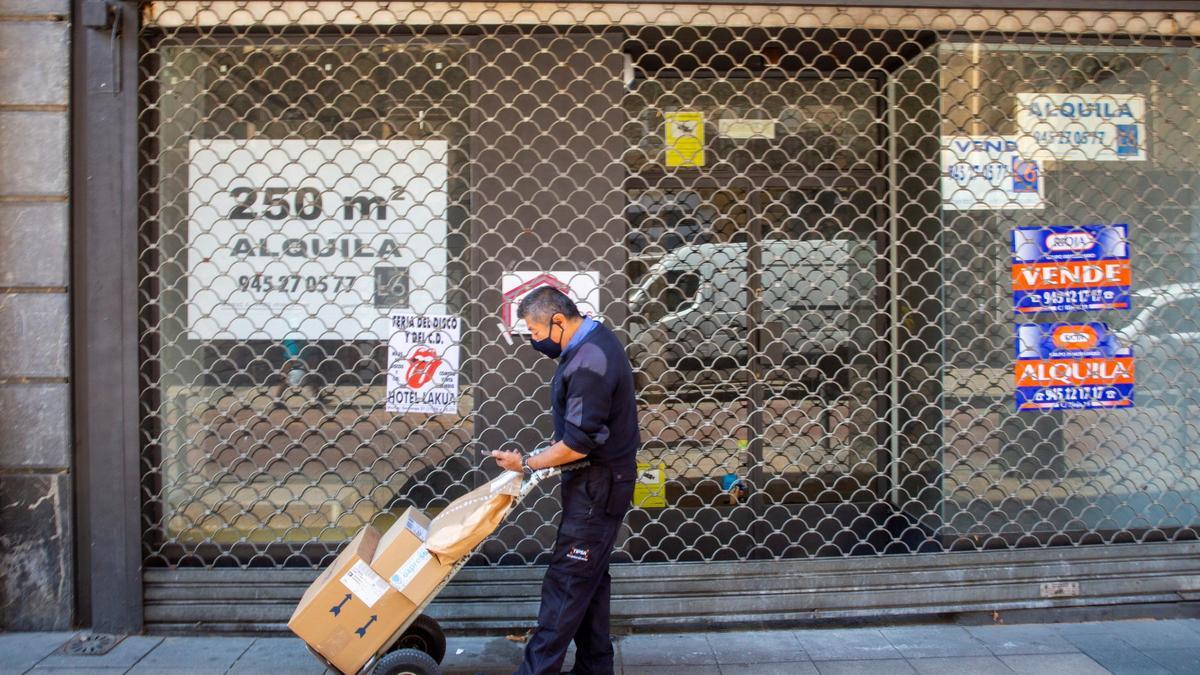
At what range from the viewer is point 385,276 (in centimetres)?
536

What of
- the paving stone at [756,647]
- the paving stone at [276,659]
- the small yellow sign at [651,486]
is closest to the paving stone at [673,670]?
the paving stone at [756,647]

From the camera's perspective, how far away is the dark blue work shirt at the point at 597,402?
150 inches

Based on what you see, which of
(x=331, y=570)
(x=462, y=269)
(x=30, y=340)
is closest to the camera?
(x=331, y=570)

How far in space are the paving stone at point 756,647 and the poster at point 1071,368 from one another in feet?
6.86

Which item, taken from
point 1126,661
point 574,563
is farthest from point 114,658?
point 1126,661

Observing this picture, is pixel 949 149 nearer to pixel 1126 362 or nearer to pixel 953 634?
pixel 1126 362

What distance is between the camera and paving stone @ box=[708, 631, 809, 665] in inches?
186

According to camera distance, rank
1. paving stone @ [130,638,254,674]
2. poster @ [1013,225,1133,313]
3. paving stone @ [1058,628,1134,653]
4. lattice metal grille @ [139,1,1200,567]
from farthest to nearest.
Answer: poster @ [1013,225,1133,313] < lattice metal grille @ [139,1,1200,567] < paving stone @ [1058,628,1134,653] < paving stone @ [130,638,254,674]

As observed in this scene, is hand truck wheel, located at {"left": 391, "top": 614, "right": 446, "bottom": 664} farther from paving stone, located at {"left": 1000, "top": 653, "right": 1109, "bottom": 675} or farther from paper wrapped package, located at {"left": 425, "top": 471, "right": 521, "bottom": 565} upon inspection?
paving stone, located at {"left": 1000, "top": 653, "right": 1109, "bottom": 675}

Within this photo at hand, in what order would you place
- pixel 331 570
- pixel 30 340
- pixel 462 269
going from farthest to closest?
pixel 462 269 → pixel 30 340 → pixel 331 570

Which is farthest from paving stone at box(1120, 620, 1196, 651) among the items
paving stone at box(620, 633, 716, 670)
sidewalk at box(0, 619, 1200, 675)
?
paving stone at box(620, 633, 716, 670)

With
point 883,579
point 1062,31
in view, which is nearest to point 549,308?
point 883,579

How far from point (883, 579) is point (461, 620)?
2462 millimetres

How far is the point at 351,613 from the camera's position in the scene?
3.85 metres
